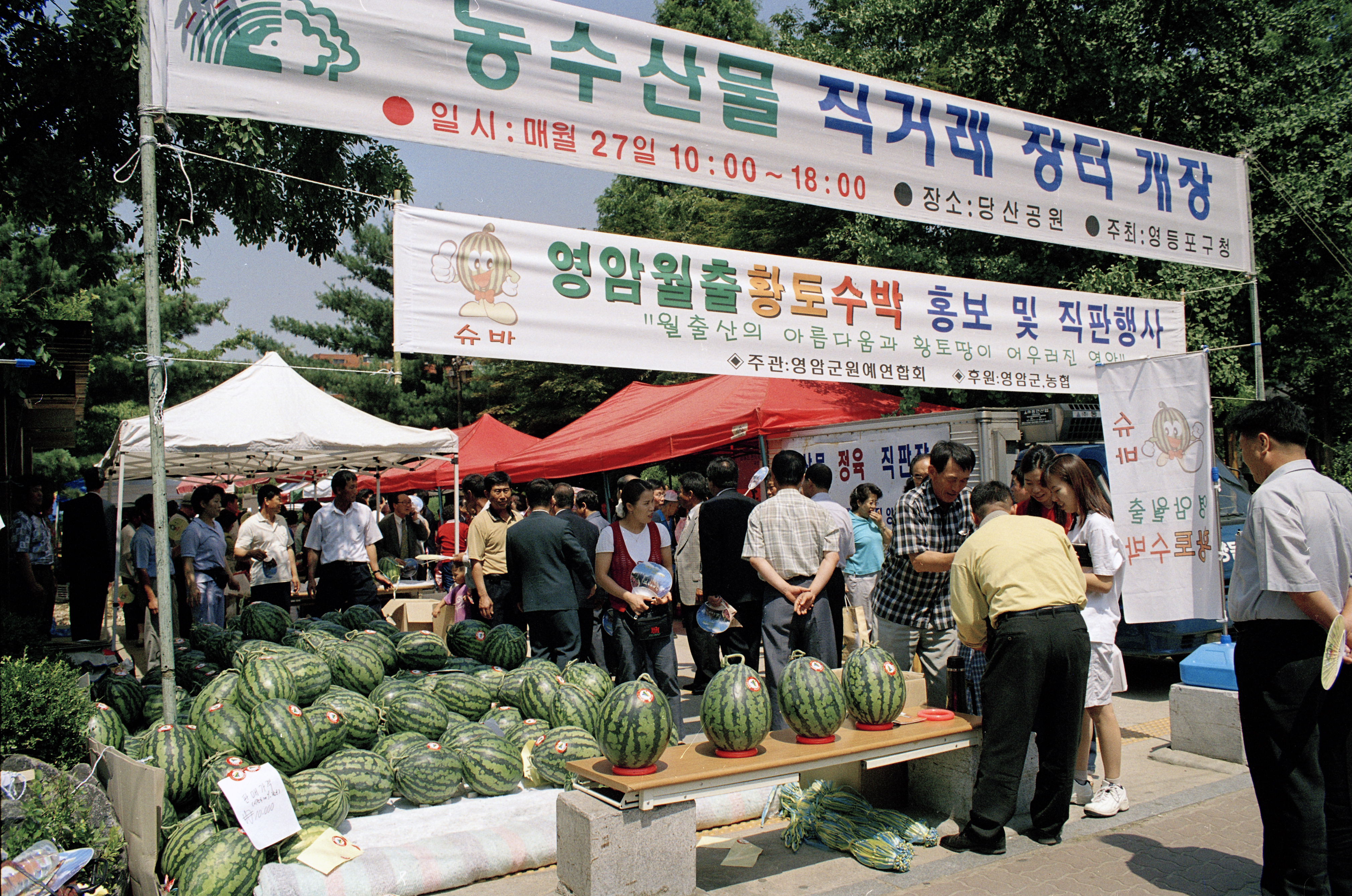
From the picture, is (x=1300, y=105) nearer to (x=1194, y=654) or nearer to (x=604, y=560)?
(x=1194, y=654)

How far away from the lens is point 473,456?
63.7 ft

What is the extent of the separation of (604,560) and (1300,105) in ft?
43.3

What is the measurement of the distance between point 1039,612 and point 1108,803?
1.50 metres

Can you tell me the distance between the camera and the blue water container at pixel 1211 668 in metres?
6.05

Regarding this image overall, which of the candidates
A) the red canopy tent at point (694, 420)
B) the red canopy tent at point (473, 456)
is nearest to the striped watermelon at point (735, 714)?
the red canopy tent at point (694, 420)

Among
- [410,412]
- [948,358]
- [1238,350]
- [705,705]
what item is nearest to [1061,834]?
[705,705]

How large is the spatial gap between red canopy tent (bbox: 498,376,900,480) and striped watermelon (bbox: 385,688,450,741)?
23.4ft

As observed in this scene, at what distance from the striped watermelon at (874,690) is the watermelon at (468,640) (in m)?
3.36

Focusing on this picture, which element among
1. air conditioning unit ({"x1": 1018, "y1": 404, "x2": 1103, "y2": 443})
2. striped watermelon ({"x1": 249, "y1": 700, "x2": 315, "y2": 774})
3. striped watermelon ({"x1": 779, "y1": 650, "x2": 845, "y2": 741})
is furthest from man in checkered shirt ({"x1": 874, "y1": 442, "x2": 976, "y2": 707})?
air conditioning unit ({"x1": 1018, "y1": 404, "x2": 1103, "y2": 443})

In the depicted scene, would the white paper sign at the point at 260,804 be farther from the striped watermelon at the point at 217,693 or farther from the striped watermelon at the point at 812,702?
the striped watermelon at the point at 812,702

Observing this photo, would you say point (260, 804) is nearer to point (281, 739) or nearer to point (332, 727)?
point (281, 739)

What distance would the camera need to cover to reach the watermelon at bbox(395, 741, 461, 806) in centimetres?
475

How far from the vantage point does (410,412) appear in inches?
1339

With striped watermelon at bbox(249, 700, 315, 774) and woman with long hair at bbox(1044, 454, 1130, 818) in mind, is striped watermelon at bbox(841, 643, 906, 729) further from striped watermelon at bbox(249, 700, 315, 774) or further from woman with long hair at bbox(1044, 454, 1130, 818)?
striped watermelon at bbox(249, 700, 315, 774)
